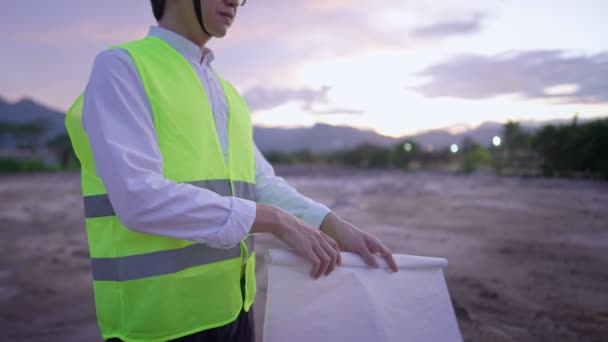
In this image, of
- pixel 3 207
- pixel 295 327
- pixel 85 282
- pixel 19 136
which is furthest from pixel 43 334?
pixel 19 136

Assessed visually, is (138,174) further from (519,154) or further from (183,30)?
(519,154)

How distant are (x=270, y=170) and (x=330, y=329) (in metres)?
0.77

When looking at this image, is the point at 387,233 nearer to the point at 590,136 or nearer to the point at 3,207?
the point at 3,207

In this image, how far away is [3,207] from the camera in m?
12.1

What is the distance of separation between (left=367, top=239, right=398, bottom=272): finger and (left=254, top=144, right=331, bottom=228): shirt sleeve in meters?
0.23

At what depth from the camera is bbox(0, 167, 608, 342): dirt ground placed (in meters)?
3.61

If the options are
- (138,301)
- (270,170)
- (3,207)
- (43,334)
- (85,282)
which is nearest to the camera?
(138,301)

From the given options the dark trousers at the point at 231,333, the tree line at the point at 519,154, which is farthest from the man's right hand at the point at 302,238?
the tree line at the point at 519,154

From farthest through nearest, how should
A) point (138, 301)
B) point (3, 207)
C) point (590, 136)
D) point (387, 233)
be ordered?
1. point (590, 136)
2. point (3, 207)
3. point (387, 233)
4. point (138, 301)

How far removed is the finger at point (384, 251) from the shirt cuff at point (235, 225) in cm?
44

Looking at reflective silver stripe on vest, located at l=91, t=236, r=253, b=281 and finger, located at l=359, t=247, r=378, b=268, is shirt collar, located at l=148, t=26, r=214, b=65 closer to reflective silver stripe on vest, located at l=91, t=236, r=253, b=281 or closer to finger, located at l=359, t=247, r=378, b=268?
reflective silver stripe on vest, located at l=91, t=236, r=253, b=281

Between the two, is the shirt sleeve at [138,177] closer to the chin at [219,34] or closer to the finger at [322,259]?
the finger at [322,259]

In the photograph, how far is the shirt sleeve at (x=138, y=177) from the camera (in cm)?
102

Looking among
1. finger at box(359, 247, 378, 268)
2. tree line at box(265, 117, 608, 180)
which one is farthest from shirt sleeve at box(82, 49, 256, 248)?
tree line at box(265, 117, 608, 180)
